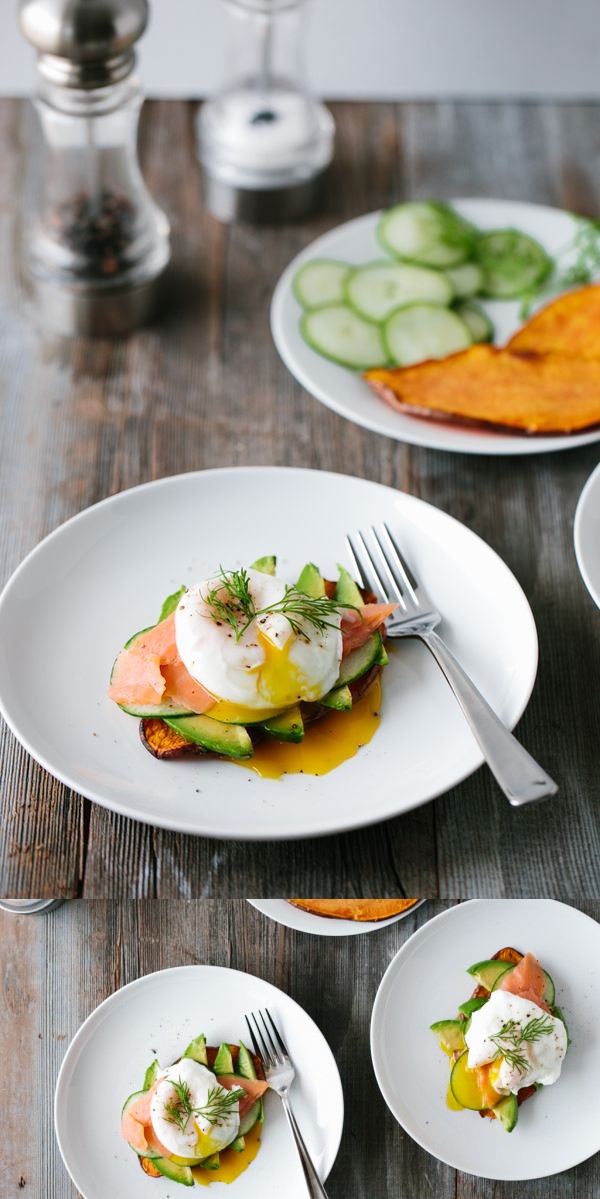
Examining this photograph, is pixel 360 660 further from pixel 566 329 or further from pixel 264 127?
pixel 264 127

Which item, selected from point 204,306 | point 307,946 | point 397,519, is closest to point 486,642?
point 397,519

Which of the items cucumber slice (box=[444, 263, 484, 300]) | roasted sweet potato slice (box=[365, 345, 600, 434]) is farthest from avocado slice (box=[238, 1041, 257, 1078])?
cucumber slice (box=[444, 263, 484, 300])

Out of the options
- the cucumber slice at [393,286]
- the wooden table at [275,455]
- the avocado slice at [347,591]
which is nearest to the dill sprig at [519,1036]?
the wooden table at [275,455]

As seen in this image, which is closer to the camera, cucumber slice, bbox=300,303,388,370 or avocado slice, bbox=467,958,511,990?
cucumber slice, bbox=300,303,388,370

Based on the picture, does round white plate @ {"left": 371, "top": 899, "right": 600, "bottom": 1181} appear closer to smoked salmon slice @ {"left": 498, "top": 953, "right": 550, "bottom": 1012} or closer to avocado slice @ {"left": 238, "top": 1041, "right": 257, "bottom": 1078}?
smoked salmon slice @ {"left": 498, "top": 953, "right": 550, "bottom": 1012}

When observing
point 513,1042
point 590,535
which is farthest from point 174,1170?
point 590,535

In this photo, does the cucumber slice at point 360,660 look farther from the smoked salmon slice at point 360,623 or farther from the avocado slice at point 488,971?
the avocado slice at point 488,971

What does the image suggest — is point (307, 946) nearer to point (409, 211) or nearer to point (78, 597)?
point (78, 597)
